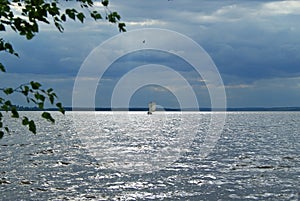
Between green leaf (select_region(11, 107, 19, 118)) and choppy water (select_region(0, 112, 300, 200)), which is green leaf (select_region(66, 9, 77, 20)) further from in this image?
choppy water (select_region(0, 112, 300, 200))

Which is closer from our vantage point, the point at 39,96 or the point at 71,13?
the point at 39,96

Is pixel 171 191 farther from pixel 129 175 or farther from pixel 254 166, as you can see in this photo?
pixel 254 166

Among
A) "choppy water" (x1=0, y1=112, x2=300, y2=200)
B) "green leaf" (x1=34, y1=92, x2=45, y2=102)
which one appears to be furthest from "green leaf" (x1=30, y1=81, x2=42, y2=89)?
"choppy water" (x1=0, y1=112, x2=300, y2=200)

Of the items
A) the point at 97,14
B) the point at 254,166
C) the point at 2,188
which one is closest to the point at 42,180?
the point at 2,188

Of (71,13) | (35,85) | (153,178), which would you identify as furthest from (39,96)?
(153,178)

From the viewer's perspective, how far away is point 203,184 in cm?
4575

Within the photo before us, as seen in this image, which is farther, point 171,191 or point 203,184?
point 203,184

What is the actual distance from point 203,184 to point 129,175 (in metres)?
→ 10.6

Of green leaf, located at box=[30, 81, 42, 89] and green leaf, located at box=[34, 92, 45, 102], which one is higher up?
green leaf, located at box=[30, 81, 42, 89]

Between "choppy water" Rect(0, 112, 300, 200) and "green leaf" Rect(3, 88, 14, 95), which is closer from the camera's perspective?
"green leaf" Rect(3, 88, 14, 95)

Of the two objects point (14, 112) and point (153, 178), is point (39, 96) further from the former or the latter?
point (153, 178)

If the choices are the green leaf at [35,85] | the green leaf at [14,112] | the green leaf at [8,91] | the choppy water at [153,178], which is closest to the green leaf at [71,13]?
the green leaf at [35,85]

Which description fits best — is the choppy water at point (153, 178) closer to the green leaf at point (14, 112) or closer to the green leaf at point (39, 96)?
the green leaf at point (14, 112)

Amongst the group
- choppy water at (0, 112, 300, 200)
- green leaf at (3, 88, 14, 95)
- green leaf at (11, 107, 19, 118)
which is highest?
green leaf at (3, 88, 14, 95)
